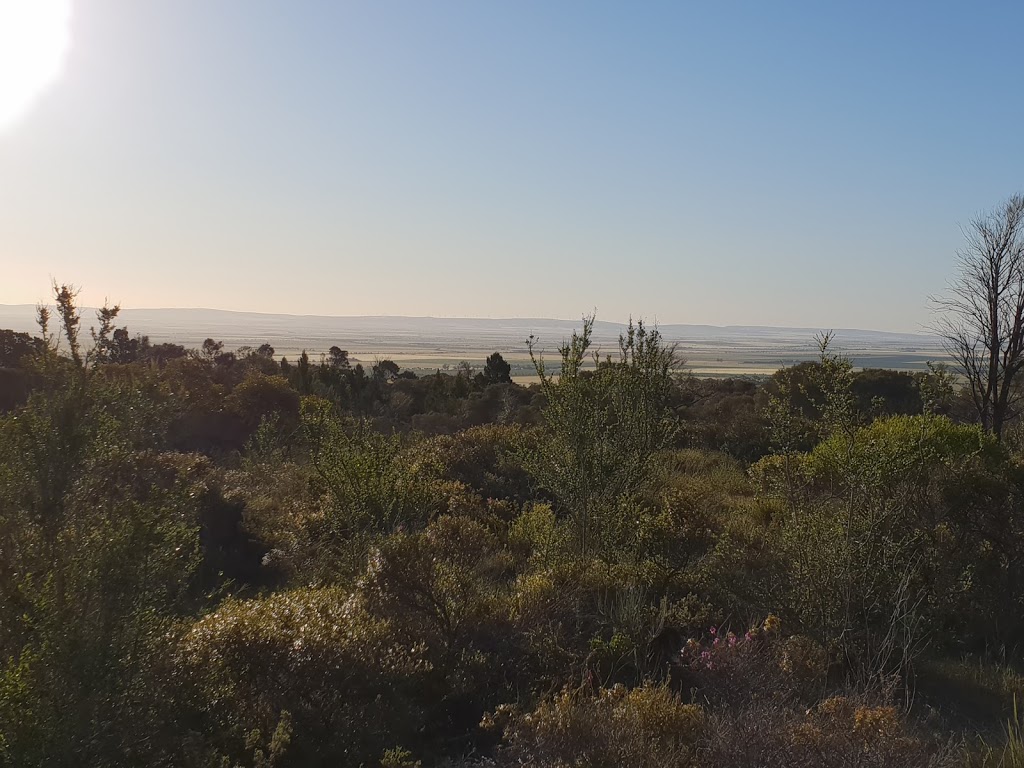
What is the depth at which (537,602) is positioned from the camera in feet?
22.0

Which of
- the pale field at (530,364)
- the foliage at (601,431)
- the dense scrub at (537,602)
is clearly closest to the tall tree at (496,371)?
the pale field at (530,364)

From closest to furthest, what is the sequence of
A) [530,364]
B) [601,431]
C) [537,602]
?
[537,602] < [601,431] < [530,364]

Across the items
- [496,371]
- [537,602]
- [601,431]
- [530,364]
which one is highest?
[601,431]

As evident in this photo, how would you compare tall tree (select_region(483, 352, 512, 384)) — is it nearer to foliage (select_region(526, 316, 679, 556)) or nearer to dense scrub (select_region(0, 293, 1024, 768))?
dense scrub (select_region(0, 293, 1024, 768))

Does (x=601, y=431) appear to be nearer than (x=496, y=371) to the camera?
Yes

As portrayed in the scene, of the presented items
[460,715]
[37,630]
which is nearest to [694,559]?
[460,715]

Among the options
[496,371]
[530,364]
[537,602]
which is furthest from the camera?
[530,364]

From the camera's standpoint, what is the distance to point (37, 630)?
3.76 m

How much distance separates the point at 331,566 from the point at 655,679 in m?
3.95

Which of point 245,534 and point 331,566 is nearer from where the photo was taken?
point 331,566

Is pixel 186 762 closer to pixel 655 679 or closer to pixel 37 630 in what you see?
pixel 37 630

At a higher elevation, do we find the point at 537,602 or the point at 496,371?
the point at 496,371

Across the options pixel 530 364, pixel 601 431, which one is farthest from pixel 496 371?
pixel 530 364

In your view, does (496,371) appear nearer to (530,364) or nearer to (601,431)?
(601,431)
